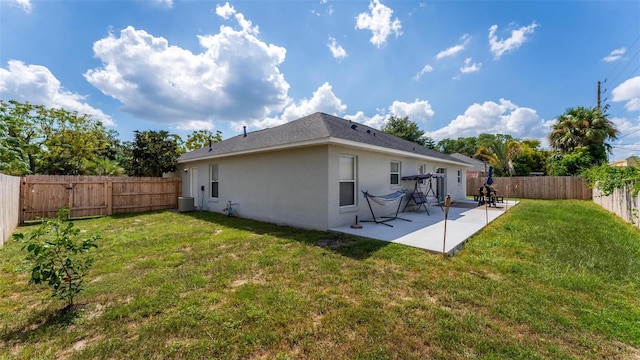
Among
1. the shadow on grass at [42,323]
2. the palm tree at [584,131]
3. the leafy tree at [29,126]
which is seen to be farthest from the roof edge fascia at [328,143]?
the palm tree at [584,131]

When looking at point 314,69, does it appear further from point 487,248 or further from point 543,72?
point 543,72

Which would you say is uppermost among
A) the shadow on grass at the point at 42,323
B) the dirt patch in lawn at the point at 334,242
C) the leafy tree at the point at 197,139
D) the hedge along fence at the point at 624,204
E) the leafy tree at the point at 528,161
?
the leafy tree at the point at 197,139

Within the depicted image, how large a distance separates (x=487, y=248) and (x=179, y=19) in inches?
420

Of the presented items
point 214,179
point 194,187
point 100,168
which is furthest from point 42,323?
point 100,168

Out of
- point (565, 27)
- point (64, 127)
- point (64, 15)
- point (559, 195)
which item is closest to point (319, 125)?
point (64, 15)

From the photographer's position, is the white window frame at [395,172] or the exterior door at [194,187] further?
the exterior door at [194,187]

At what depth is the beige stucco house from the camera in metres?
6.53

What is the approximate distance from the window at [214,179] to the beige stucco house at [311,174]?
193 millimetres

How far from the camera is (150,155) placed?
41.0 ft

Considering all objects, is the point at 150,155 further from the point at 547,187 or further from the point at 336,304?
the point at 547,187

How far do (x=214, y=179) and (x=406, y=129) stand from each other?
2392cm

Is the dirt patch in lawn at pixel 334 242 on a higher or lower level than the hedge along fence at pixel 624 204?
lower

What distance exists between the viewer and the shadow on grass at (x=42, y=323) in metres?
2.33

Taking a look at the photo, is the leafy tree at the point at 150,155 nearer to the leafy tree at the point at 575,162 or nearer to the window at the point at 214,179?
the window at the point at 214,179
